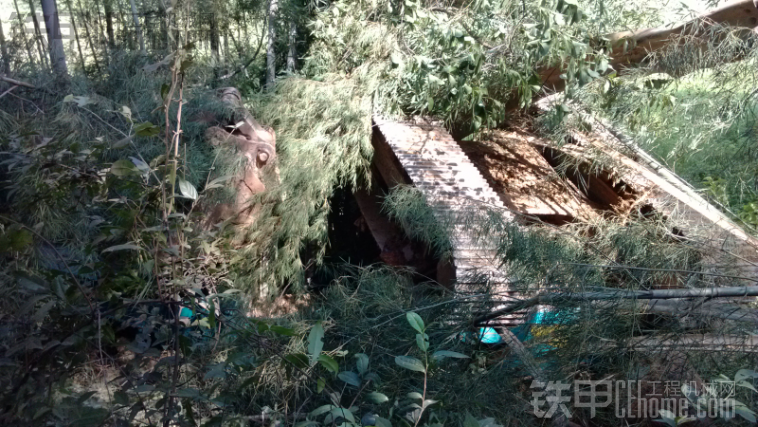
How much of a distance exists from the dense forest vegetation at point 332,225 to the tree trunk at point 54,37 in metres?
0.02

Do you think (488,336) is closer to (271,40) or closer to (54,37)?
(54,37)

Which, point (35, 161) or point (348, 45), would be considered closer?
point (35, 161)

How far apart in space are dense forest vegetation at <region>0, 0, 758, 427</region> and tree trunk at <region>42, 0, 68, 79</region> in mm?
17

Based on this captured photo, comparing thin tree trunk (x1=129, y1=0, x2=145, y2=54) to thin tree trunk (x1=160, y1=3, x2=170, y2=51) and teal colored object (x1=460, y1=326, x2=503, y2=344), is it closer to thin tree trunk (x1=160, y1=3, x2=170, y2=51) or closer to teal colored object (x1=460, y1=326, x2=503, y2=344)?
thin tree trunk (x1=160, y1=3, x2=170, y2=51)

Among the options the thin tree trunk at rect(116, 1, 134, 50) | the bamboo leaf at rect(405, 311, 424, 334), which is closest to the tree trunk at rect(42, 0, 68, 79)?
the thin tree trunk at rect(116, 1, 134, 50)

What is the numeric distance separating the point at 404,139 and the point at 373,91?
50 cm

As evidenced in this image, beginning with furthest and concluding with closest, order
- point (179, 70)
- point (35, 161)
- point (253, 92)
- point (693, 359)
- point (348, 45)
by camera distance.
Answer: point (253, 92), point (348, 45), point (693, 359), point (35, 161), point (179, 70)

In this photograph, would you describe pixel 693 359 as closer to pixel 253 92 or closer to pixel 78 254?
pixel 78 254

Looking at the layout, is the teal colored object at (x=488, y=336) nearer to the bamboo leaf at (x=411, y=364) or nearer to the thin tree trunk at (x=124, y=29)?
the bamboo leaf at (x=411, y=364)

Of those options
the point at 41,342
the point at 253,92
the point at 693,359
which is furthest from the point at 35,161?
the point at 253,92

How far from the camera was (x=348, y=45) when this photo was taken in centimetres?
530

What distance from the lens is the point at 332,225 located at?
528 centimetres

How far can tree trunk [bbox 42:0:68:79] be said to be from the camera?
395 cm

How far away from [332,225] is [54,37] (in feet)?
8.35
